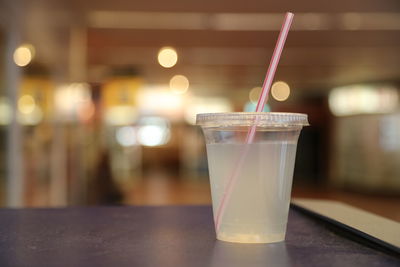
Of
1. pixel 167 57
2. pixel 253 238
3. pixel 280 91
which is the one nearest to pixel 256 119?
pixel 253 238

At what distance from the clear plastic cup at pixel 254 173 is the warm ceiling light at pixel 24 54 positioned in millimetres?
3543

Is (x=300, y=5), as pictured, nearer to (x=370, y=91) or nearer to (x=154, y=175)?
(x=370, y=91)

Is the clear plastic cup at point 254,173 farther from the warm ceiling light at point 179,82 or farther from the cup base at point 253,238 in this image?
the warm ceiling light at point 179,82

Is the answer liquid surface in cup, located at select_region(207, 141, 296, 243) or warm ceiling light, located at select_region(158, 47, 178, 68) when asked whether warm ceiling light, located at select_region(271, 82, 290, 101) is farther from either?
liquid surface in cup, located at select_region(207, 141, 296, 243)

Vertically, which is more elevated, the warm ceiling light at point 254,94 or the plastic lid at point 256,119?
the warm ceiling light at point 254,94

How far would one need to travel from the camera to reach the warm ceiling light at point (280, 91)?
10.9 metres

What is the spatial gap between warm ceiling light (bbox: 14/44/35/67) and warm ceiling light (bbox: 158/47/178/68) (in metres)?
2.67

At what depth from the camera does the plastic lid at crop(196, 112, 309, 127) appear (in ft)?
2.46

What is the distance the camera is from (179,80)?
33.9ft

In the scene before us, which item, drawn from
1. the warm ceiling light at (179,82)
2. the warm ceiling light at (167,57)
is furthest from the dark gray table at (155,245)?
the warm ceiling light at (179,82)

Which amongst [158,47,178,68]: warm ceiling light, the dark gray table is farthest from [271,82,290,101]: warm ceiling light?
the dark gray table

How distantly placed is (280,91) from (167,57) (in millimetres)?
→ 4665

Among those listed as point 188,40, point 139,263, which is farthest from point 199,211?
point 188,40

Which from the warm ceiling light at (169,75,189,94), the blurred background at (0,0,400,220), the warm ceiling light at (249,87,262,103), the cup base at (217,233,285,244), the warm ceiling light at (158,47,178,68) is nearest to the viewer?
the cup base at (217,233,285,244)
